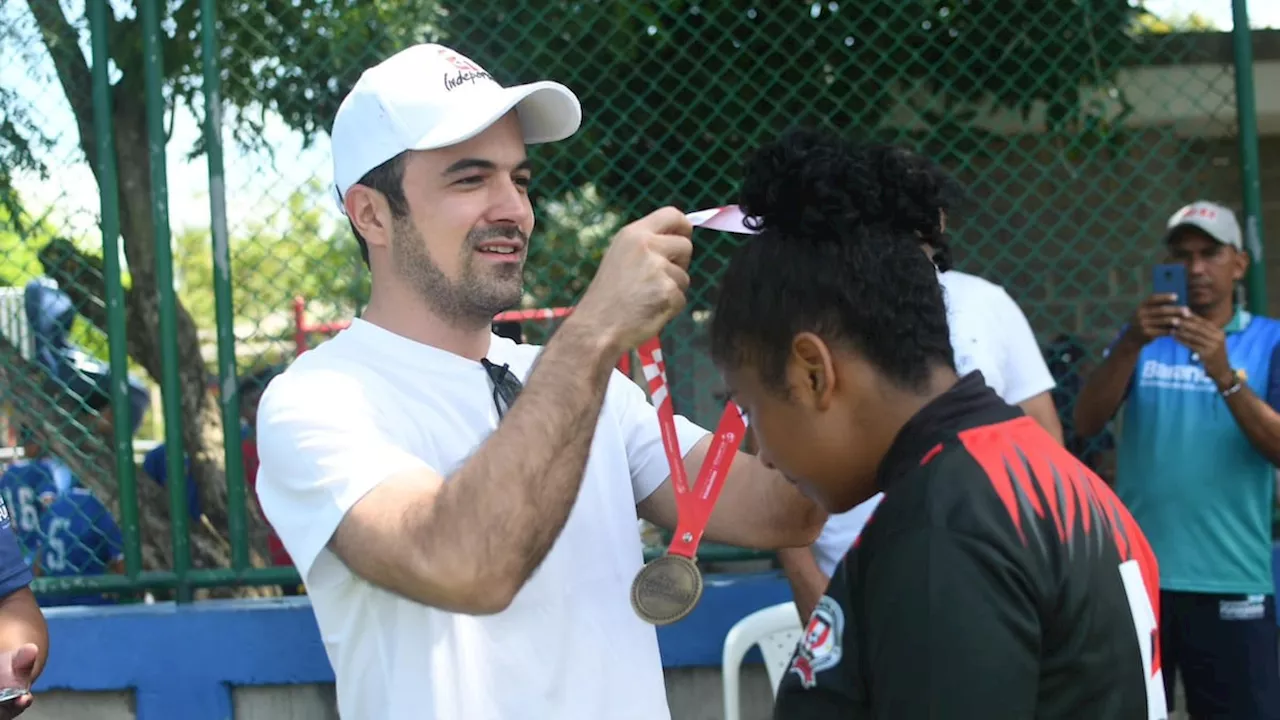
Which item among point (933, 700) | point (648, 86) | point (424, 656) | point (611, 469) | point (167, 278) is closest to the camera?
point (933, 700)

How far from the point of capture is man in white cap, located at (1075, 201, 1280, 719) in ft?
11.6

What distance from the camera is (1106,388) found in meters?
3.72

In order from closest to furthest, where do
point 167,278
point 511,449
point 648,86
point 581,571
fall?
1. point 511,449
2. point 581,571
3. point 167,278
4. point 648,86

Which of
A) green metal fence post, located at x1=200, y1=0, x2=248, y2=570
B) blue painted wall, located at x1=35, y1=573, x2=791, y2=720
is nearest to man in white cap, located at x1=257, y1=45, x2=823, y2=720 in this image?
blue painted wall, located at x1=35, y1=573, x2=791, y2=720

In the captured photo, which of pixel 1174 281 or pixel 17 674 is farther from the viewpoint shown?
pixel 1174 281

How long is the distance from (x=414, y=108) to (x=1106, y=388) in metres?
2.48

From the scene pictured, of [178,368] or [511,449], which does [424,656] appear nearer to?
[511,449]

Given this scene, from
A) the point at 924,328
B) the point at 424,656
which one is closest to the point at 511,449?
the point at 424,656

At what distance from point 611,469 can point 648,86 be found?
2557 millimetres

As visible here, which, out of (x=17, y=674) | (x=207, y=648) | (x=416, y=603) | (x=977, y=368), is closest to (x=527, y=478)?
(x=416, y=603)

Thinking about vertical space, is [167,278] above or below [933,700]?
above

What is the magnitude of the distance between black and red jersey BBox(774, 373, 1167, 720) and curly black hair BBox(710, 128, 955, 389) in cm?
9

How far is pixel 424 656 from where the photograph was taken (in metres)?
1.75

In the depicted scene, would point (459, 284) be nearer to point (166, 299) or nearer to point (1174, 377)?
point (166, 299)
